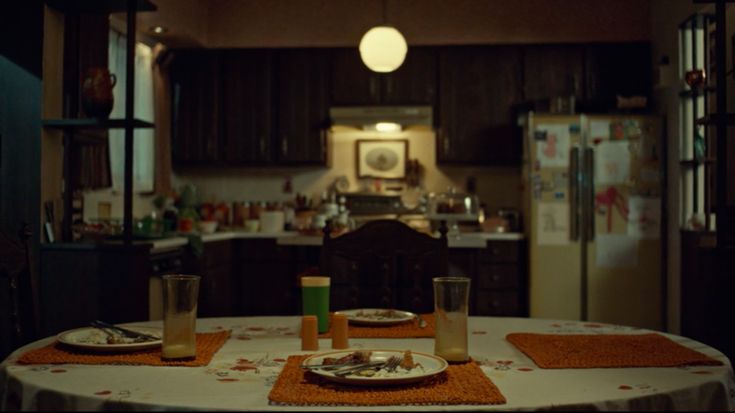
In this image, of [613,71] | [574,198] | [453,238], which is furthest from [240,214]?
[613,71]

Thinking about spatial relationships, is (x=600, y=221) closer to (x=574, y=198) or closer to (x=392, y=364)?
(x=574, y=198)

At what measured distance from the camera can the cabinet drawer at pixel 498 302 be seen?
4965 mm

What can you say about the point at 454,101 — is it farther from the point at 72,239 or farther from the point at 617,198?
the point at 72,239

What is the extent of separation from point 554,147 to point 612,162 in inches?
14.9

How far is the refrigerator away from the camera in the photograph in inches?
192

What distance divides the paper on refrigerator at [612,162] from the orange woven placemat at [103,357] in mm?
3783

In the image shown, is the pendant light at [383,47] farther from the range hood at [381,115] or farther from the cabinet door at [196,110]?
the cabinet door at [196,110]

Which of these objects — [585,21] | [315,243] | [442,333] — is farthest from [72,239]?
[585,21]

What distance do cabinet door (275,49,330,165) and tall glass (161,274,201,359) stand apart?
4.18 metres

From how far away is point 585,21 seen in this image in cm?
559

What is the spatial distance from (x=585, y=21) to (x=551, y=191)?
1.49 meters

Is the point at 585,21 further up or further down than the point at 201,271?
further up

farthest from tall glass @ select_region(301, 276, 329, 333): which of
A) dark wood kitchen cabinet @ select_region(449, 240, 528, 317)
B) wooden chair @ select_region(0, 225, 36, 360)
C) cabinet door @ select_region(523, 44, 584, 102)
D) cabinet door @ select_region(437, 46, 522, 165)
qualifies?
cabinet door @ select_region(523, 44, 584, 102)

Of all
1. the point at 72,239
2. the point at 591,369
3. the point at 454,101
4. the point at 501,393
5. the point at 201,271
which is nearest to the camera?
the point at 501,393
